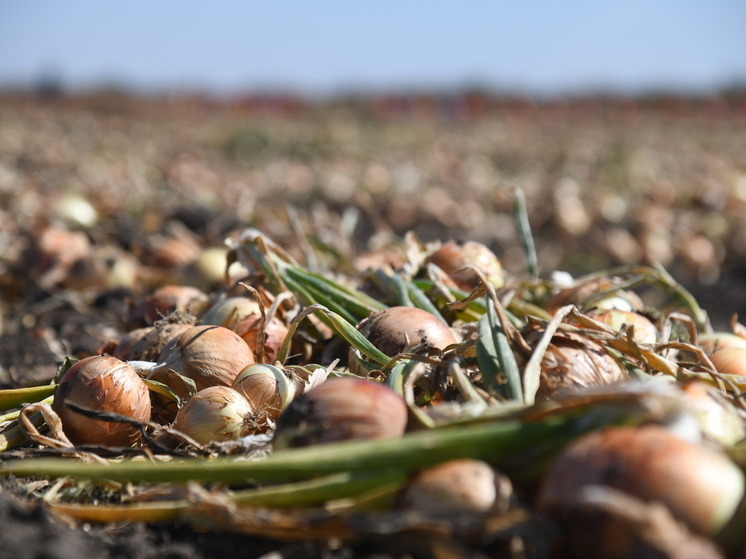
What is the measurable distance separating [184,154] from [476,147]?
14.9 ft

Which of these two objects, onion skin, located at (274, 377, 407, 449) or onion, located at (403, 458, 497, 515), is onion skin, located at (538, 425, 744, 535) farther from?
onion skin, located at (274, 377, 407, 449)

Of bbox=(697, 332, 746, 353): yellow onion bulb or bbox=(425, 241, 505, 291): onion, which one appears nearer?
bbox=(697, 332, 746, 353): yellow onion bulb

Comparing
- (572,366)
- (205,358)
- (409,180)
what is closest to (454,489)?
(572,366)

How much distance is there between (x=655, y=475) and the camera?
2.95 feet

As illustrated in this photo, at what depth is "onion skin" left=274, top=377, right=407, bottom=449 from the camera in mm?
1129

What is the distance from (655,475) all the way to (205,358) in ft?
3.19

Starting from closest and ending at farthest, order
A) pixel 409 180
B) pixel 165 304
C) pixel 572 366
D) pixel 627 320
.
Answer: pixel 572 366, pixel 627 320, pixel 165 304, pixel 409 180

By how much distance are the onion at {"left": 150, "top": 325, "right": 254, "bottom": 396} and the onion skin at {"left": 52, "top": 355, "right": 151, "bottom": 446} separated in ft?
0.33

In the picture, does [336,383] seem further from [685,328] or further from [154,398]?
[685,328]

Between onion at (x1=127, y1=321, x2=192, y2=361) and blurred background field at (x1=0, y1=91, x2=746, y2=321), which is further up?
onion at (x1=127, y1=321, x2=192, y2=361)

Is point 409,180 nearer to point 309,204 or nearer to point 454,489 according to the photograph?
point 309,204

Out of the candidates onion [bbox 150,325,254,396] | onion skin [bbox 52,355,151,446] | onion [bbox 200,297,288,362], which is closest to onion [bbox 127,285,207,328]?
onion [bbox 200,297,288,362]

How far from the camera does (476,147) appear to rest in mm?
11781

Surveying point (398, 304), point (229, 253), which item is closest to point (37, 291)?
point (229, 253)
